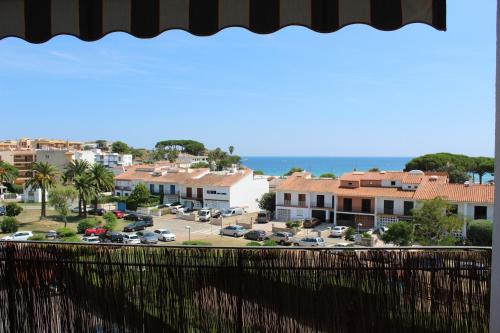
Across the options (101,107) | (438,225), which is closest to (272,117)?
(101,107)

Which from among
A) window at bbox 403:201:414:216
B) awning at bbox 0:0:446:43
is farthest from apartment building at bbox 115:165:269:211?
awning at bbox 0:0:446:43

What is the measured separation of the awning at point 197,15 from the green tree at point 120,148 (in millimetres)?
67651

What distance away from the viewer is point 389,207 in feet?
84.9

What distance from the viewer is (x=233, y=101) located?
73812mm

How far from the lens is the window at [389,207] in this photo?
25.7 m

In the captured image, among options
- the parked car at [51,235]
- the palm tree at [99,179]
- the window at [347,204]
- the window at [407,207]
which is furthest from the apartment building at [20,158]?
the window at [407,207]

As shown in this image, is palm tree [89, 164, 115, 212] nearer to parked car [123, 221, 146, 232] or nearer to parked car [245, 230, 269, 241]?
parked car [123, 221, 146, 232]

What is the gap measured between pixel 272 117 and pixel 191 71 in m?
17.8

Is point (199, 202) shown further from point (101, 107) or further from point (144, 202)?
point (101, 107)

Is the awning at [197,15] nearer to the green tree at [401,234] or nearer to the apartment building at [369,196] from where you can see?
the green tree at [401,234]

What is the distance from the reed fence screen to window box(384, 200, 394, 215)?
25.6 metres

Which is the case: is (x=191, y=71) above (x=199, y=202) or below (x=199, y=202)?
above

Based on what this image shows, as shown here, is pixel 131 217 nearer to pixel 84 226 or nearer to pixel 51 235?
pixel 84 226

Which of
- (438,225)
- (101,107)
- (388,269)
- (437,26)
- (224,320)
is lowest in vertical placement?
(438,225)
